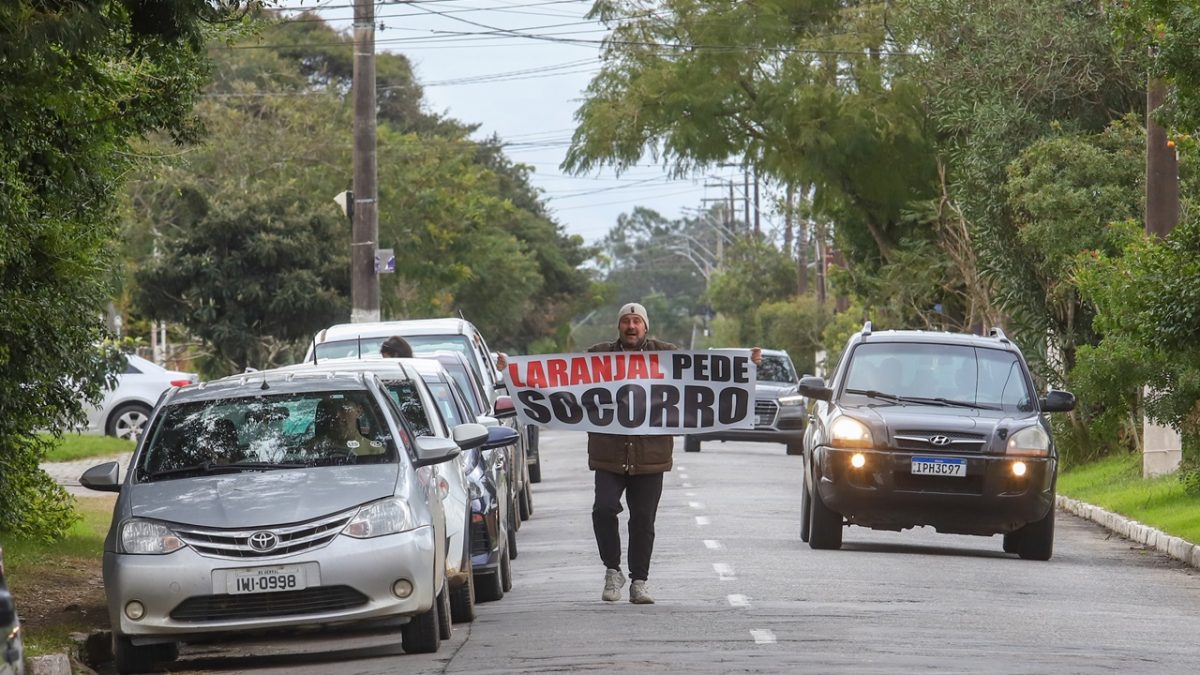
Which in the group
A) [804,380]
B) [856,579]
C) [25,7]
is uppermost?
[25,7]

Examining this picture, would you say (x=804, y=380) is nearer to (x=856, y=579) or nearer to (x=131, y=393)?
(x=856, y=579)

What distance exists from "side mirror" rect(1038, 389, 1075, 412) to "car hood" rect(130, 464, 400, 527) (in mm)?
7126

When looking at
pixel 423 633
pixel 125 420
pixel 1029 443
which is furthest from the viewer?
pixel 125 420

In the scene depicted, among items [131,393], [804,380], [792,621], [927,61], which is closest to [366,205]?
[131,393]

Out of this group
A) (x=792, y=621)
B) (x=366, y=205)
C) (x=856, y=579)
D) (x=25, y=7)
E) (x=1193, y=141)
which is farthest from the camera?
(x=366, y=205)

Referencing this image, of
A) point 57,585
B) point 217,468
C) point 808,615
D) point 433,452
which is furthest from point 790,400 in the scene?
point 217,468

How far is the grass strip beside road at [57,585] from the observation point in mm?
12414

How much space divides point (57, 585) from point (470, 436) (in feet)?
12.7

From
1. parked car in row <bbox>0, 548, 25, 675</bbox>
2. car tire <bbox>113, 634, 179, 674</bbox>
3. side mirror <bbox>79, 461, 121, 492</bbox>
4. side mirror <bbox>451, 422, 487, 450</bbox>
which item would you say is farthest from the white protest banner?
parked car in row <bbox>0, 548, 25, 675</bbox>

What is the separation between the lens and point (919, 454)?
1688 cm

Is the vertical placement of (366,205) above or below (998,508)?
above

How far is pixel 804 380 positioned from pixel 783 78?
22.5 meters

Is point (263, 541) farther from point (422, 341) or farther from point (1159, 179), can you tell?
point (1159, 179)

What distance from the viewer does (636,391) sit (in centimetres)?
1421
